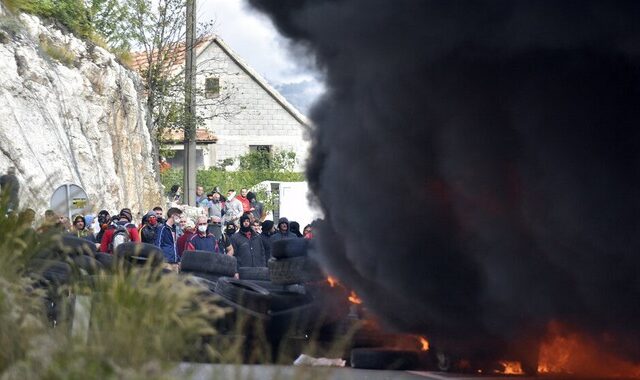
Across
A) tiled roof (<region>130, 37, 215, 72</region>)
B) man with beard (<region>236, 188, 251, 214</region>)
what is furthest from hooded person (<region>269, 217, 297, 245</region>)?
tiled roof (<region>130, 37, 215, 72</region>)

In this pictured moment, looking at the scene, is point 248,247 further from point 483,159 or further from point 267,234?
point 483,159

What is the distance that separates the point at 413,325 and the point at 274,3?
146 inches

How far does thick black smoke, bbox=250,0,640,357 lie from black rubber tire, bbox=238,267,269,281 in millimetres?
5353

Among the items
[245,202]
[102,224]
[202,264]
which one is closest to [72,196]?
[102,224]

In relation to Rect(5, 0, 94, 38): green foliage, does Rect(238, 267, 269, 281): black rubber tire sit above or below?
below

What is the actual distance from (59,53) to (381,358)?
735 inches

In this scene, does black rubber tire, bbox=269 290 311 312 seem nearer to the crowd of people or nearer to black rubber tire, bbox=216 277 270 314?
black rubber tire, bbox=216 277 270 314

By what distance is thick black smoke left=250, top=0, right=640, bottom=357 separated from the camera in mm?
10836

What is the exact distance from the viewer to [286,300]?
1498cm

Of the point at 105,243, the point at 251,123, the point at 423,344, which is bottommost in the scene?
the point at 423,344

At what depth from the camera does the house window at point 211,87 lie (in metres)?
44.0

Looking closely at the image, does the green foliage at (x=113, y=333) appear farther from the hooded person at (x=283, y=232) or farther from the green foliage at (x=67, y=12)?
the green foliage at (x=67, y=12)

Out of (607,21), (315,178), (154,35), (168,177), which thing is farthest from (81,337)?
(168,177)

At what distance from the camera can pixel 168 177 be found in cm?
4697
